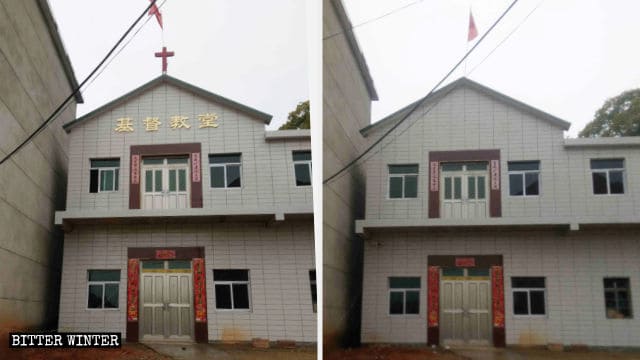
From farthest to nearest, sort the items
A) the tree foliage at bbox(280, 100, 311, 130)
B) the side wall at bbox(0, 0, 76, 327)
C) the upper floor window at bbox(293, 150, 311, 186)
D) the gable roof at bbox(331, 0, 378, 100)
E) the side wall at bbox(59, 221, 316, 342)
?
the gable roof at bbox(331, 0, 378, 100) < the tree foliage at bbox(280, 100, 311, 130) < the upper floor window at bbox(293, 150, 311, 186) < the side wall at bbox(59, 221, 316, 342) < the side wall at bbox(0, 0, 76, 327)

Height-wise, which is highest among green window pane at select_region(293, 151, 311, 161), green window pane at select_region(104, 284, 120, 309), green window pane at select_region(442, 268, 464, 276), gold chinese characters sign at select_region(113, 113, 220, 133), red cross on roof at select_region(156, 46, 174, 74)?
red cross on roof at select_region(156, 46, 174, 74)

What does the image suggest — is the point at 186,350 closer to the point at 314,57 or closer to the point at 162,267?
the point at 162,267

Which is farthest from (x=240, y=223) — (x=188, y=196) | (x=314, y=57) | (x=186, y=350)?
(x=314, y=57)

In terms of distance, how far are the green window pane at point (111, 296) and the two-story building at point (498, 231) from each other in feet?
4.21

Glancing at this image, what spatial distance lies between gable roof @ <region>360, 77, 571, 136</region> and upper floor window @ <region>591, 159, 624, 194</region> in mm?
252

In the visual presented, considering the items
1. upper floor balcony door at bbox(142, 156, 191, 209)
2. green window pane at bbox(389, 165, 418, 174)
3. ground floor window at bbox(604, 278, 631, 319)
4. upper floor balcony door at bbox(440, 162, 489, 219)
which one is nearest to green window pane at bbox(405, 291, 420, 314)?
upper floor balcony door at bbox(440, 162, 489, 219)

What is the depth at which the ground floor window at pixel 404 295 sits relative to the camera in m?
3.23

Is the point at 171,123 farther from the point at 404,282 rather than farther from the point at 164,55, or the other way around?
the point at 404,282

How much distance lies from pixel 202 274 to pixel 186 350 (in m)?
0.36

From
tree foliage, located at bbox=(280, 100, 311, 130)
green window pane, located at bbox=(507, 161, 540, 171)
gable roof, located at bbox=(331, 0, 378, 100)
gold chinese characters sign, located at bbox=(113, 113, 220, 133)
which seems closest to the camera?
gold chinese characters sign, located at bbox=(113, 113, 220, 133)

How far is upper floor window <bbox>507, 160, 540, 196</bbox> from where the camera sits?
308cm

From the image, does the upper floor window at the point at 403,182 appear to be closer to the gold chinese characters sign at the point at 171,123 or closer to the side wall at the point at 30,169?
the gold chinese characters sign at the point at 171,123

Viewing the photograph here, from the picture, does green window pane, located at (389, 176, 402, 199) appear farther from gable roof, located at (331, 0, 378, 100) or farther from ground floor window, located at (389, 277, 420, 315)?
gable roof, located at (331, 0, 378, 100)

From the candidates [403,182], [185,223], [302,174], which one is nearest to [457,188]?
[403,182]
